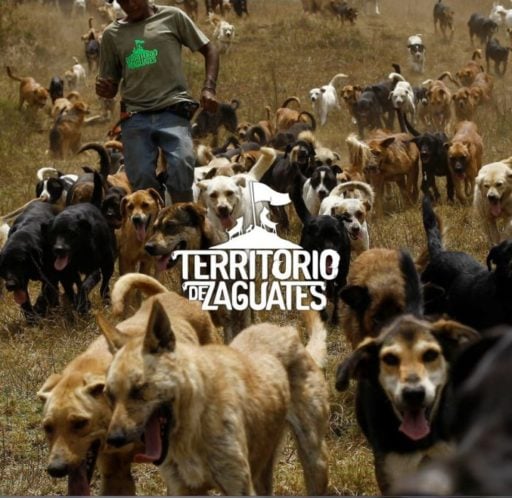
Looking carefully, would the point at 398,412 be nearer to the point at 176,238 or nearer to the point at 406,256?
the point at 406,256

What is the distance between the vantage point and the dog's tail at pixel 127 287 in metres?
4.93

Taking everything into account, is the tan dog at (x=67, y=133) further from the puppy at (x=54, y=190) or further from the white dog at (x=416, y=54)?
the white dog at (x=416, y=54)

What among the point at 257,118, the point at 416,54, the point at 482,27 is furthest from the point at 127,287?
the point at 482,27

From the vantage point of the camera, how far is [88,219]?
8141 mm

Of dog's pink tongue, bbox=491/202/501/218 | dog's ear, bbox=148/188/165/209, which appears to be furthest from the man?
dog's pink tongue, bbox=491/202/501/218

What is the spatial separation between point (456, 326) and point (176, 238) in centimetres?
380

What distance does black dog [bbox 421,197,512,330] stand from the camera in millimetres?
5258

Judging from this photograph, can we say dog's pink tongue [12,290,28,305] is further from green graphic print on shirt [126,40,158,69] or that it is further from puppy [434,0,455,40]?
puppy [434,0,455,40]

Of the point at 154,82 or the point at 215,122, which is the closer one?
the point at 154,82

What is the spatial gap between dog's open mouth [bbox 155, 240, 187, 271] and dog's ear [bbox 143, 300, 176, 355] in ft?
12.7

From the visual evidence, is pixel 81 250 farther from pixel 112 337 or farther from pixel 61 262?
pixel 112 337

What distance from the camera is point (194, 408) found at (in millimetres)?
3402

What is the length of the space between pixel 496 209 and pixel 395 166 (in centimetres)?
404

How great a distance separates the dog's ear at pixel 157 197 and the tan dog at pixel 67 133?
10498 mm
